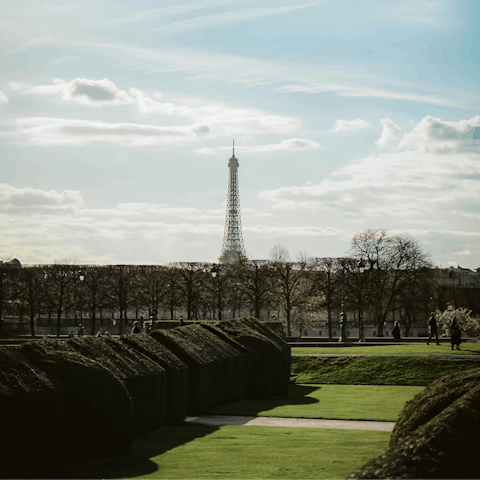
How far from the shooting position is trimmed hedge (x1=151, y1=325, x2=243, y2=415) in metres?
19.2

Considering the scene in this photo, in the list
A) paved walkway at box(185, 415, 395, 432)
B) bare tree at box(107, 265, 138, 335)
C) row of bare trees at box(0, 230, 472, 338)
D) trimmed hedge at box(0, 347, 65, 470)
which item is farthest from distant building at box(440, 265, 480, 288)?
trimmed hedge at box(0, 347, 65, 470)

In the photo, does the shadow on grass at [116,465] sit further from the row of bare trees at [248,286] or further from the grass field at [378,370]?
the row of bare trees at [248,286]

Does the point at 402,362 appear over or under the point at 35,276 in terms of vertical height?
under

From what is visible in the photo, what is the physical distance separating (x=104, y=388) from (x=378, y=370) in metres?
18.4

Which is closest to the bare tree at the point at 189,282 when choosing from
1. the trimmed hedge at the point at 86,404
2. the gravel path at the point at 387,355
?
the gravel path at the point at 387,355

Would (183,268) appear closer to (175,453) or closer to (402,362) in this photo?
(402,362)

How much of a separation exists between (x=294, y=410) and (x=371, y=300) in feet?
119

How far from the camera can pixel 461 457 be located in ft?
21.4

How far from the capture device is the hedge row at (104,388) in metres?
11.3

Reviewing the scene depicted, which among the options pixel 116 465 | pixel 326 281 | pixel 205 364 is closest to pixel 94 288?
pixel 326 281

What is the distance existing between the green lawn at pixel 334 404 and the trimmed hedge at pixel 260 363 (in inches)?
18.9

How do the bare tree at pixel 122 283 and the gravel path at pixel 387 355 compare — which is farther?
the bare tree at pixel 122 283

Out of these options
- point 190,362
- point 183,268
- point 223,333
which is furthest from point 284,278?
point 190,362

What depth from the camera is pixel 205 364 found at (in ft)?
64.8
